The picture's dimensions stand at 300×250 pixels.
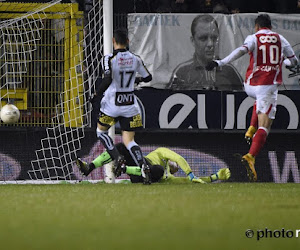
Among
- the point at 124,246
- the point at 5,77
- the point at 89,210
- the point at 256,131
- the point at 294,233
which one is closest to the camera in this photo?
the point at 124,246

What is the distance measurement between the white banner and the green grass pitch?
5716 mm

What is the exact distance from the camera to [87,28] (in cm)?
1257

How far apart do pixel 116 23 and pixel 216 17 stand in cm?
158

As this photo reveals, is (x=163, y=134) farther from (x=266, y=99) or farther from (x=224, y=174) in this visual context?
(x=266, y=99)

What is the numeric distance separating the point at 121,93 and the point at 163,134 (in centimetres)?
271

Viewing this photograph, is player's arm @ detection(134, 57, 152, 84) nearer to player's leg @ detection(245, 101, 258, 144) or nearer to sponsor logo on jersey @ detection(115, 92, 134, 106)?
sponsor logo on jersey @ detection(115, 92, 134, 106)

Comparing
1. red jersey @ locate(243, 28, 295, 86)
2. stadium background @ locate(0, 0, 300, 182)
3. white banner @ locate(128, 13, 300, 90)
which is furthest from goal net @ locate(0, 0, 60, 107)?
red jersey @ locate(243, 28, 295, 86)

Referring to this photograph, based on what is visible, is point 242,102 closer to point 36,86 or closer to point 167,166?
point 167,166

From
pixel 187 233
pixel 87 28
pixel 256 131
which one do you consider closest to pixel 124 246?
pixel 187 233

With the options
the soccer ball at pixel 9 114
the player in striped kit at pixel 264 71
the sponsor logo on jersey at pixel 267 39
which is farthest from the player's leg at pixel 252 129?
the soccer ball at pixel 9 114

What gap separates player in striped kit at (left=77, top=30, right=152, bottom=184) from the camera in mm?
10219

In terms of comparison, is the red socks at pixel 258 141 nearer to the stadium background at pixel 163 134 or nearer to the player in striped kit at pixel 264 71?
the player in striped kit at pixel 264 71

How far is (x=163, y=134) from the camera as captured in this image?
1296 cm

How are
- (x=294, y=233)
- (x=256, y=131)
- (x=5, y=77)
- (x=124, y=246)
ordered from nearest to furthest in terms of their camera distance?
(x=124, y=246) → (x=294, y=233) → (x=256, y=131) → (x=5, y=77)
